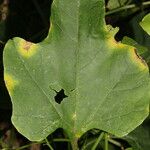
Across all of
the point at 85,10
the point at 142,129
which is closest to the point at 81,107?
the point at 85,10

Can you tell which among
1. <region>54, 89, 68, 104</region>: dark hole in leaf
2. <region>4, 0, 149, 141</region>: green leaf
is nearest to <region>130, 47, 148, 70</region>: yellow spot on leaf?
<region>4, 0, 149, 141</region>: green leaf

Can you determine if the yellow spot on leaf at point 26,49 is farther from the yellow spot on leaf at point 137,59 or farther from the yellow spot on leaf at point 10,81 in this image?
the yellow spot on leaf at point 137,59

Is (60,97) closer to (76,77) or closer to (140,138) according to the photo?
(76,77)

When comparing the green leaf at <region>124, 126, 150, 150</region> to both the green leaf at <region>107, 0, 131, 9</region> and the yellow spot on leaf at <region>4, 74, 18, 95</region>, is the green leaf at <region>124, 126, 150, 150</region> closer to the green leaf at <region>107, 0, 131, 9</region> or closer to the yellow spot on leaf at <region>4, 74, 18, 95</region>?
the green leaf at <region>107, 0, 131, 9</region>

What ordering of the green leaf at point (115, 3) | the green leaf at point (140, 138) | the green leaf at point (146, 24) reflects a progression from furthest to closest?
the green leaf at point (115, 3), the green leaf at point (140, 138), the green leaf at point (146, 24)

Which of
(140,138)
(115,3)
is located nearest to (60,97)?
→ (140,138)

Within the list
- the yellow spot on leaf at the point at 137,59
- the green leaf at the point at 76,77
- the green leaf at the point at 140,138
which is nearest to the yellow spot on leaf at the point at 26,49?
the green leaf at the point at 76,77

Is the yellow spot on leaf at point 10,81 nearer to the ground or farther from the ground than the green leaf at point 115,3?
farther from the ground

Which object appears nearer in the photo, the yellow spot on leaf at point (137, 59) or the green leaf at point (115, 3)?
the yellow spot on leaf at point (137, 59)

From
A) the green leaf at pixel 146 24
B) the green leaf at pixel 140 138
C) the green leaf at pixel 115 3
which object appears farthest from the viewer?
the green leaf at pixel 115 3
